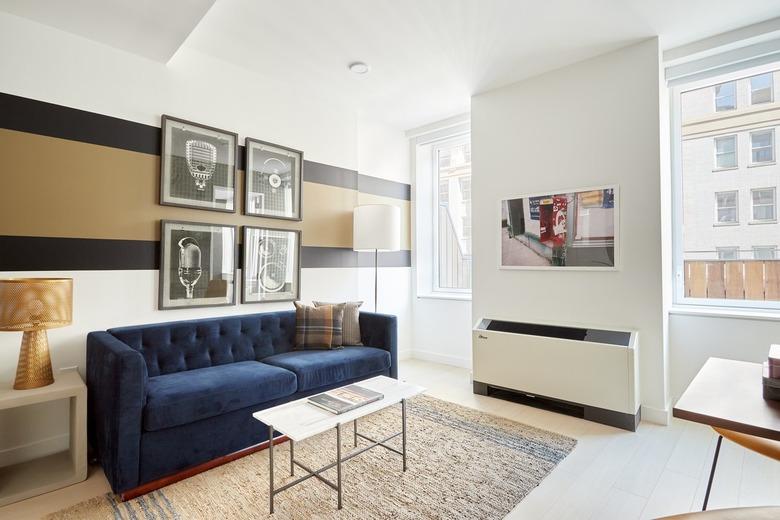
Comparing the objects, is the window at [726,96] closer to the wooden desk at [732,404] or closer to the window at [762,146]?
the window at [762,146]

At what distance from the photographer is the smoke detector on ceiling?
324 centimetres

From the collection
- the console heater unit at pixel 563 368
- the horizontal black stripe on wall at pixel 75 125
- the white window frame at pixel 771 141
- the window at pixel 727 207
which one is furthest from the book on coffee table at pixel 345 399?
the white window frame at pixel 771 141

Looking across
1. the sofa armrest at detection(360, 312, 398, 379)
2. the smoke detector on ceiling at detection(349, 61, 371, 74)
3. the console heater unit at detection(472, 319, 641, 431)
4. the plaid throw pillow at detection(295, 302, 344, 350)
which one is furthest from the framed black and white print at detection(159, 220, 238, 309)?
the console heater unit at detection(472, 319, 641, 431)

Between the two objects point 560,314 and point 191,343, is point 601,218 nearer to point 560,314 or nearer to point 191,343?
point 560,314

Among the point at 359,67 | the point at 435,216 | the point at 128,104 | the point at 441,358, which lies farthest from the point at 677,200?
the point at 128,104

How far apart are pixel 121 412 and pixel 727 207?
4286 millimetres

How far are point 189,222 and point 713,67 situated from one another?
13.7ft

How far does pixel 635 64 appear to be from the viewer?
2936 millimetres

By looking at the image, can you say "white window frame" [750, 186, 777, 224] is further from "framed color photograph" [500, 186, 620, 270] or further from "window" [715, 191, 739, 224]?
"framed color photograph" [500, 186, 620, 270]

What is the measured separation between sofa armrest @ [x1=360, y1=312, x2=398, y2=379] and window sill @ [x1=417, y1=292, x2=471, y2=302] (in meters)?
1.26

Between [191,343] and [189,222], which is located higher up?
[189,222]

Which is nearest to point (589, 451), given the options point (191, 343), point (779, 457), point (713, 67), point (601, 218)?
point (779, 457)

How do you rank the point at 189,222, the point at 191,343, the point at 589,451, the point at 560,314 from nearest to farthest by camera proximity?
the point at 589,451
the point at 191,343
the point at 189,222
the point at 560,314

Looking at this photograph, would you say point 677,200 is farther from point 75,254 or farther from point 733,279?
point 75,254
